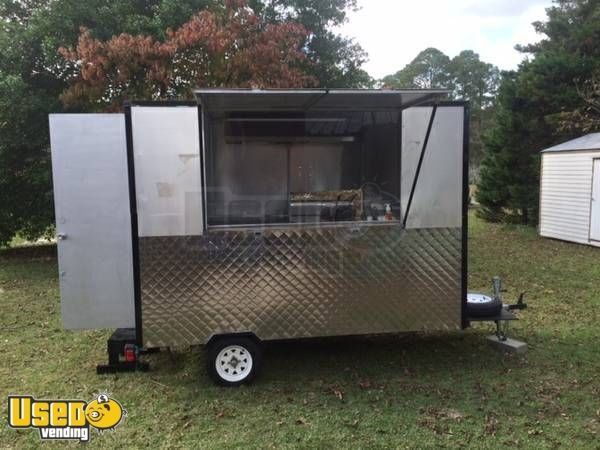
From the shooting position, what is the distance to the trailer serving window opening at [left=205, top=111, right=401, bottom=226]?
13.5 ft

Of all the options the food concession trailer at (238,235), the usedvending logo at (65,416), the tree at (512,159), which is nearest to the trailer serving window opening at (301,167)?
the food concession trailer at (238,235)

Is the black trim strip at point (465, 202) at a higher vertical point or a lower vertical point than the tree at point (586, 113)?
lower

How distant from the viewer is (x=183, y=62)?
7406mm

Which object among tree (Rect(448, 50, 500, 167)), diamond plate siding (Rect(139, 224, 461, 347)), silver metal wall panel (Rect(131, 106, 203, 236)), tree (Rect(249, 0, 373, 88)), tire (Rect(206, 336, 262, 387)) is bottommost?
tire (Rect(206, 336, 262, 387))

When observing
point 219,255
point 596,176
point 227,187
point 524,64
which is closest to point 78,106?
point 227,187

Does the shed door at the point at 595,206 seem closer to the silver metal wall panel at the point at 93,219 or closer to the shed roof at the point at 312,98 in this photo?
the shed roof at the point at 312,98

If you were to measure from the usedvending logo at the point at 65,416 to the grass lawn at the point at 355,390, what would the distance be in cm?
9

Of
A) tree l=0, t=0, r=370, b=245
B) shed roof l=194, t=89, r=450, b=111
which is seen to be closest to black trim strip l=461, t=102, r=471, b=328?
shed roof l=194, t=89, r=450, b=111

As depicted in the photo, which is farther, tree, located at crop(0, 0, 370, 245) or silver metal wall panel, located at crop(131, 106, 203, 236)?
tree, located at crop(0, 0, 370, 245)

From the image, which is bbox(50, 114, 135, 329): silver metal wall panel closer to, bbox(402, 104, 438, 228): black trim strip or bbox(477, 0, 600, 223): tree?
bbox(402, 104, 438, 228): black trim strip

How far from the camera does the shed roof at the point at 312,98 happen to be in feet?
11.3

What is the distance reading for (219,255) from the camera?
382cm

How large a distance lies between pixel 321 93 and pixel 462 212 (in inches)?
61.0

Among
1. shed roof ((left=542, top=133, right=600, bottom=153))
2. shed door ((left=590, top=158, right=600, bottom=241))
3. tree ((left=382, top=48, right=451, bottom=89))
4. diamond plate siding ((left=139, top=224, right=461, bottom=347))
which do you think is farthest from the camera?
tree ((left=382, top=48, right=451, bottom=89))
